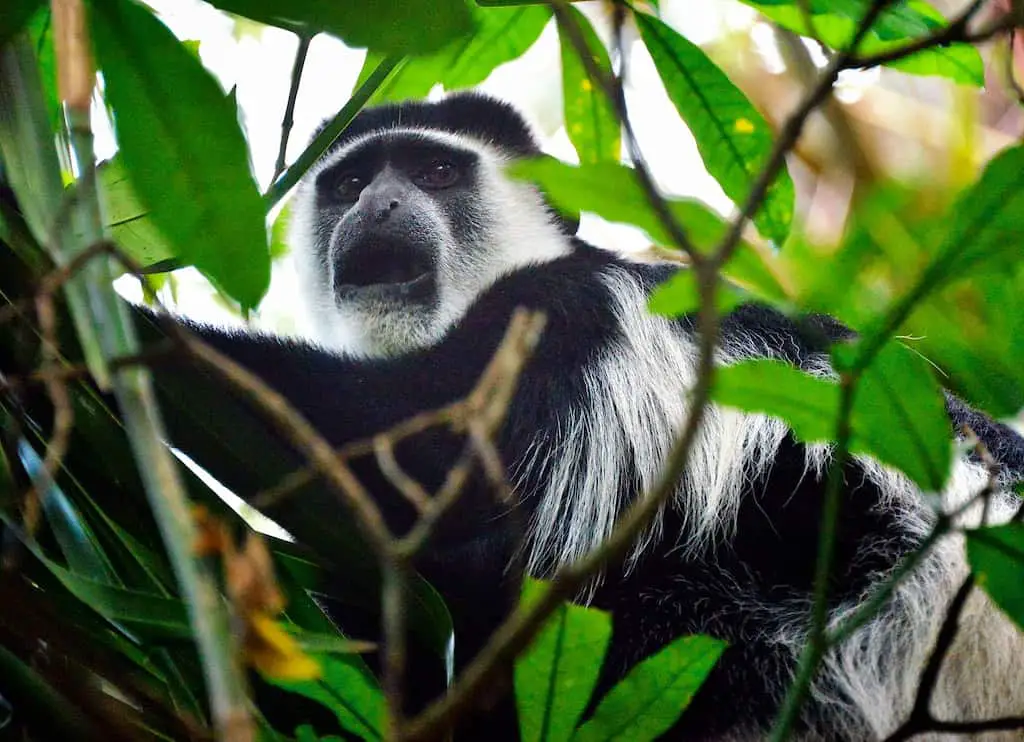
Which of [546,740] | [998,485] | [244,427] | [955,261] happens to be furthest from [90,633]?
[998,485]

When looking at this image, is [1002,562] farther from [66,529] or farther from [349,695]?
[66,529]

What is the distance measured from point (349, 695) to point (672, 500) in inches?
29.7

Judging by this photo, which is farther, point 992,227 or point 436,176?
point 436,176

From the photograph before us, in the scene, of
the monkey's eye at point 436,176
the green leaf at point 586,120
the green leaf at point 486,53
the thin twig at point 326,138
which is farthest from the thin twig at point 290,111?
the monkey's eye at point 436,176

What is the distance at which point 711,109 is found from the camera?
128 cm

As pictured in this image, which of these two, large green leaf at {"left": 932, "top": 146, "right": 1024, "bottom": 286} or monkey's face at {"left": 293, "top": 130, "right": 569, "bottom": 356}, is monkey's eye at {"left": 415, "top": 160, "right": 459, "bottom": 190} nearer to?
monkey's face at {"left": 293, "top": 130, "right": 569, "bottom": 356}

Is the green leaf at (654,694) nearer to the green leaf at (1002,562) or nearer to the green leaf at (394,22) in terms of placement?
the green leaf at (1002,562)

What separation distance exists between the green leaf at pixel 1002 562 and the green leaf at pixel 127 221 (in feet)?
2.60

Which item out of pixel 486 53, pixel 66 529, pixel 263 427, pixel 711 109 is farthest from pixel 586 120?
pixel 66 529

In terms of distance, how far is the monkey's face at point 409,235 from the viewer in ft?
6.43

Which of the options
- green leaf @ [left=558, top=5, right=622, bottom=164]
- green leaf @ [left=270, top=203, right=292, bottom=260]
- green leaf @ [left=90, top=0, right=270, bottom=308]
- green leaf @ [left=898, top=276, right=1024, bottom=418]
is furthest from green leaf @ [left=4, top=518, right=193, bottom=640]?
green leaf @ [left=270, top=203, right=292, bottom=260]

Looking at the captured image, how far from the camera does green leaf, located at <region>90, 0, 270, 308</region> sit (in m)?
0.69

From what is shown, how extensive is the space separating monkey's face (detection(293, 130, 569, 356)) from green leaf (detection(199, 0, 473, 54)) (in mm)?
1156

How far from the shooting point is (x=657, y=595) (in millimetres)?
1445
